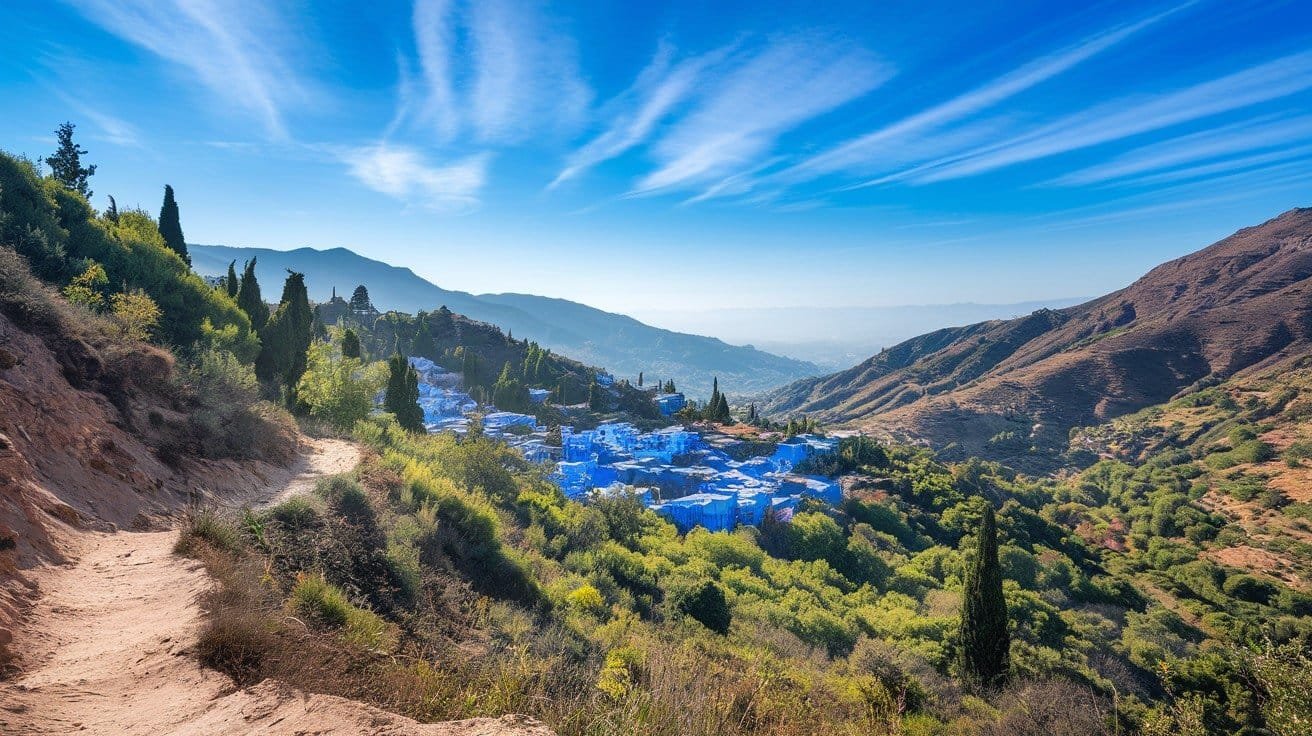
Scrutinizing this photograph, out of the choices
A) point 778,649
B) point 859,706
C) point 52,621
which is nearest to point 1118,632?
point 778,649

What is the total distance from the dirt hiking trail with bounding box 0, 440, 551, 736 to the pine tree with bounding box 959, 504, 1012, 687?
55.4ft

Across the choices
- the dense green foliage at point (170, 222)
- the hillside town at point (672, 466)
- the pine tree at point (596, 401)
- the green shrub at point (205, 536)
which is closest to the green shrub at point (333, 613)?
the green shrub at point (205, 536)

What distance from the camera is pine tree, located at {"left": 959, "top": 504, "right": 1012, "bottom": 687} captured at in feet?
52.3

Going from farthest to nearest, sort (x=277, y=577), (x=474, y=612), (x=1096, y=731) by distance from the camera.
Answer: (x=1096, y=731) → (x=474, y=612) → (x=277, y=577)

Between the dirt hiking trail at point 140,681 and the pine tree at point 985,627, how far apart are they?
16.9 meters

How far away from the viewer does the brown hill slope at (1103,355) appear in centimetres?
7888

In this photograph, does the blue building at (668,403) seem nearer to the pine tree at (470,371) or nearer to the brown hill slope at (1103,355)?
the pine tree at (470,371)

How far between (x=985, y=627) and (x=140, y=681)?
18592mm

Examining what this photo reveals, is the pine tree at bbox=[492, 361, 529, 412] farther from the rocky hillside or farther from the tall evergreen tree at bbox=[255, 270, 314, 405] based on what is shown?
the rocky hillside

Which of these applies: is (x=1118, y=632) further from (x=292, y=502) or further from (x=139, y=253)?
(x=139, y=253)

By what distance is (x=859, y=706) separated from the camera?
10633mm

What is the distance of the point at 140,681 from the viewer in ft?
13.8

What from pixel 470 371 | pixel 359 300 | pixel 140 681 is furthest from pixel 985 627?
pixel 359 300

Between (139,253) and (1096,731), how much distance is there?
3230cm
